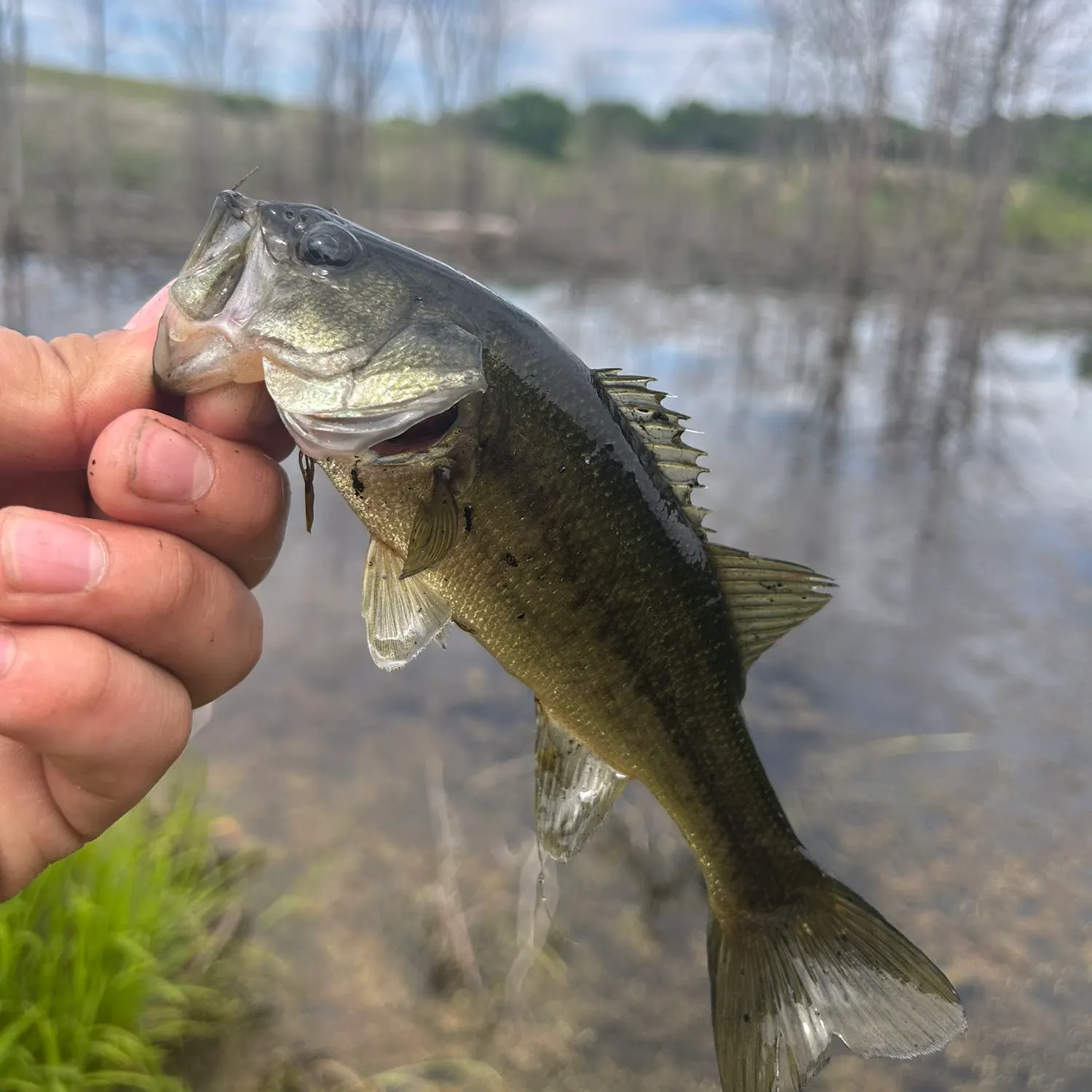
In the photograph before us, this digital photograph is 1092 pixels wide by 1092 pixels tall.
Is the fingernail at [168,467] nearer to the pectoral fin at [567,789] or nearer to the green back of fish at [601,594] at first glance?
the green back of fish at [601,594]

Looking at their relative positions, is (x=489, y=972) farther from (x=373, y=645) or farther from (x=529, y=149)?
(x=529, y=149)

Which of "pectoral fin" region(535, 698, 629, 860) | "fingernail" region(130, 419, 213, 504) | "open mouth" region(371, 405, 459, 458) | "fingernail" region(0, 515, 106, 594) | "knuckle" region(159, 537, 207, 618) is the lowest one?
"pectoral fin" region(535, 698, 629, 860)

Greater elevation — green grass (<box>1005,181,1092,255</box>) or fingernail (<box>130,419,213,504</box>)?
green grass (<box>1005,181,1092,255</box>)

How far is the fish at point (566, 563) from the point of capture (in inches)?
62.3

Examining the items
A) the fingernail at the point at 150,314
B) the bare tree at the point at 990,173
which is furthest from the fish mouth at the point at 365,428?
the bare tree at the point at 990,173

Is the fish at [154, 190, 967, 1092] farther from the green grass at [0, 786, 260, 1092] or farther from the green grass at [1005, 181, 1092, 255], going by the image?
the green grass at [1005, 181, 1092, 255]

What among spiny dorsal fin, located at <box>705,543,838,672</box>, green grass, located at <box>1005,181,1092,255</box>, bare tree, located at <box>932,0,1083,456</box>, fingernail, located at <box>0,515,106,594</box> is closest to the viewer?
fingernail, located at <box>0,515,106,594</box>

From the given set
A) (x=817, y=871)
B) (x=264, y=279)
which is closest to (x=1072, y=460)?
(x=817, y=871)

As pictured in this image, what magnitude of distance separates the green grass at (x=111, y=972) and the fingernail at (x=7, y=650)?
69.0 inches

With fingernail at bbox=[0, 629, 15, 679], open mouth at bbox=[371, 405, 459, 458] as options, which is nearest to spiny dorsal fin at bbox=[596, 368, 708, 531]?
open mouth at bbox=[371, 405, 459, 458]

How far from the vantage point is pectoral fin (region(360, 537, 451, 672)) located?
1751 mm

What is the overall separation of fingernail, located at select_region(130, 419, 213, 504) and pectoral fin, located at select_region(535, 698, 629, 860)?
0.81 meters

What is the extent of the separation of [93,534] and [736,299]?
2496 cm

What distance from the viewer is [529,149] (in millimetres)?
54625
